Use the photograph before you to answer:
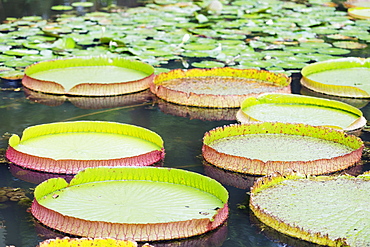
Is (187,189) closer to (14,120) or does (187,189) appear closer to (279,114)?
(279,114)

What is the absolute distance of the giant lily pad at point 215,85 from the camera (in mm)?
5574

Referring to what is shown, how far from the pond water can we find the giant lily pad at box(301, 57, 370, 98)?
5.8 inches

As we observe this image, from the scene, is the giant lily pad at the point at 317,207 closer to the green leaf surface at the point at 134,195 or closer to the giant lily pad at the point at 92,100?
the green leaf surface at the point at 134,195

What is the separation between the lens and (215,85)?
19.7 ft

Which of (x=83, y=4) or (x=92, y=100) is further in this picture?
(x=83, y=4)

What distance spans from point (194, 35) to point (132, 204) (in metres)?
5.11

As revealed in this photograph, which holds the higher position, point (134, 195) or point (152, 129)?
point (134, 195)

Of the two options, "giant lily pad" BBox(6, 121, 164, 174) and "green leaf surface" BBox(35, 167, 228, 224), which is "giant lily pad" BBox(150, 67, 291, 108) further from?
"green leaf surface" BBox(35, 167, 228, 224)

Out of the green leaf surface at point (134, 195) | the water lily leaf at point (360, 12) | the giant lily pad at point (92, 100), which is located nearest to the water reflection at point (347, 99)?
the giant lily pad at point (92, 100)

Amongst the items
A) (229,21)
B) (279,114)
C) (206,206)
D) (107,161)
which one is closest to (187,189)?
(206,206)

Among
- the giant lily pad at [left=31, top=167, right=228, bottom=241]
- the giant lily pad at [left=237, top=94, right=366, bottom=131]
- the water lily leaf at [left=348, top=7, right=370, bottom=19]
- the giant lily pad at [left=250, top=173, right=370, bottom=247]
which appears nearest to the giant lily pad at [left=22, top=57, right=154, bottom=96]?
the giant lily pad at [left=237, top=94, right=366, bottom=131]

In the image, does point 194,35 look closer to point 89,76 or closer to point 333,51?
point 333,51

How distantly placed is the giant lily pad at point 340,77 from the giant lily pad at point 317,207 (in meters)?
2.18

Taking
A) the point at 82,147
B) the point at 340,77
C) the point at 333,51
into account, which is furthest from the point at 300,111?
the point at 333,51
